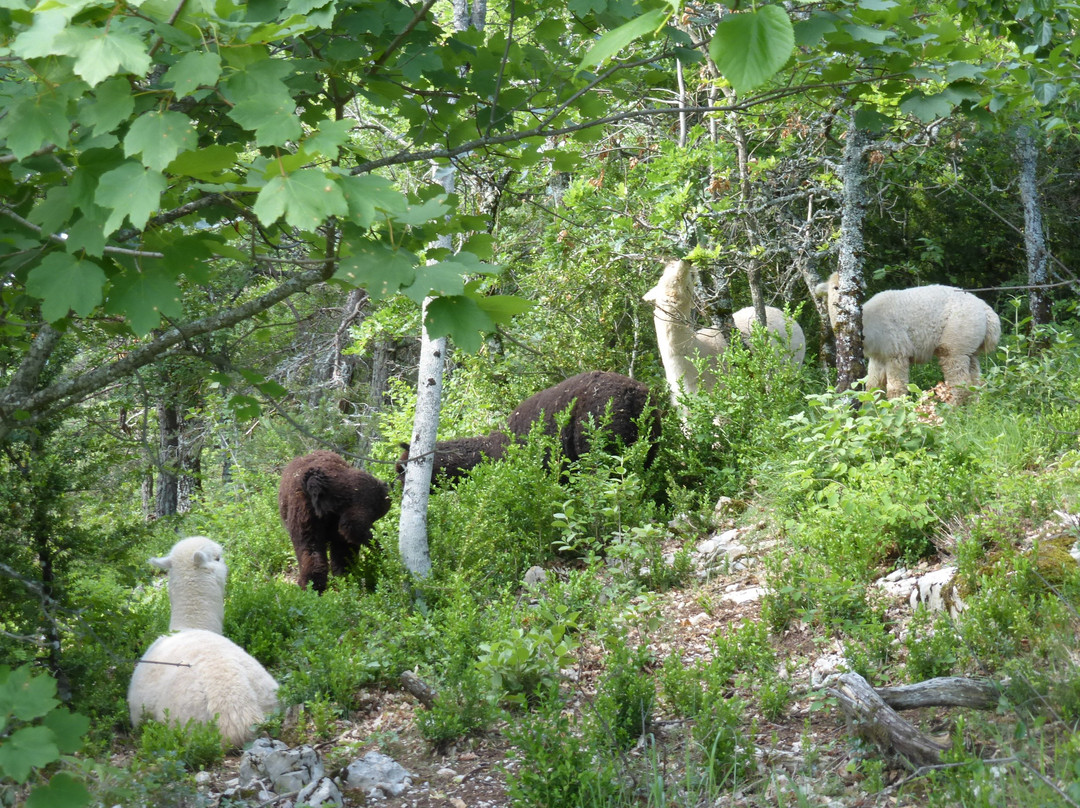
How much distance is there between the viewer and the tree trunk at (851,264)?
25.7 feet

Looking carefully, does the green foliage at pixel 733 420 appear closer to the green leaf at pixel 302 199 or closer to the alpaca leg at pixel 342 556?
the alpaca leg at pixel 342 556

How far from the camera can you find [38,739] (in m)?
1.73

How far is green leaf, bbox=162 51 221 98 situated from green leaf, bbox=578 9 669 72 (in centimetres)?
71

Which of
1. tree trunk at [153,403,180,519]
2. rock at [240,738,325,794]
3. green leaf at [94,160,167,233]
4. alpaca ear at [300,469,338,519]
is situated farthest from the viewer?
tree trunk at [153,403,180,519]

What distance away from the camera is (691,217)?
848cm

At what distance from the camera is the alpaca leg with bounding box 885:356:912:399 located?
8859mm

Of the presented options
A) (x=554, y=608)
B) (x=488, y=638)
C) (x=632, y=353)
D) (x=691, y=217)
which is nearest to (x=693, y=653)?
(x=554, y=608)

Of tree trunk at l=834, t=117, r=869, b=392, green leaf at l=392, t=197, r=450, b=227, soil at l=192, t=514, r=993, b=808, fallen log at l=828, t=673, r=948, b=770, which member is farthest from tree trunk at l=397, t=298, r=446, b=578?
green leaf at l=392, t=197, r=450, b=227

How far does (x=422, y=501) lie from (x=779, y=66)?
545cm

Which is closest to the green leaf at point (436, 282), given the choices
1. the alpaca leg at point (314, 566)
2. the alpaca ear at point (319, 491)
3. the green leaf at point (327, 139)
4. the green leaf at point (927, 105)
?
the green leaf at point (327, 139)

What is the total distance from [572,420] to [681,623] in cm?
265

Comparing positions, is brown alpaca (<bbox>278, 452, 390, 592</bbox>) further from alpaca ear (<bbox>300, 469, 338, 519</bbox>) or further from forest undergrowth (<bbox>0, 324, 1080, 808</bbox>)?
forest undergrowth (<bbox>0, 324, 1080, 808</bbox>)

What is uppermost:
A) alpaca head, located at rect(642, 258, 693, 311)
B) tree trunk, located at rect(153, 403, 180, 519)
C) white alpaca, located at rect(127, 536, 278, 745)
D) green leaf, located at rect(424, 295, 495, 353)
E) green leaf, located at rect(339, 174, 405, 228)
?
green leaf, located at rect(339, 174, 405, 228)

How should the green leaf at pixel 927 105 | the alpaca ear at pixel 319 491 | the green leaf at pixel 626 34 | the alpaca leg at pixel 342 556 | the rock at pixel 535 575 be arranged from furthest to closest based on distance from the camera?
the alpaca leg at pixel 342 556
the alpaca ear at pixel 319 491
the rock at pixel 535 575
the green leaf at pixel 927 105
the green leaf at pixel 626 34
